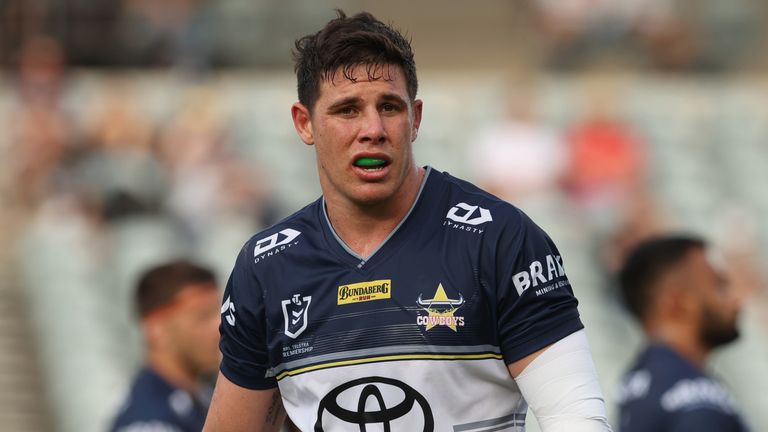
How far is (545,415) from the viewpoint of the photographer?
370cm

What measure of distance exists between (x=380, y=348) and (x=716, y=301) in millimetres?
2795

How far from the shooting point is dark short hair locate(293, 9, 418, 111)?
3828 millimetres

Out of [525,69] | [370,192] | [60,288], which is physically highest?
[370,192]

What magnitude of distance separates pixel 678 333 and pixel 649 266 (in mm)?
363

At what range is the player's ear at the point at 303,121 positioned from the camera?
4.02 meters

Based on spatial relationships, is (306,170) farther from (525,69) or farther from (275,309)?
(275,309)

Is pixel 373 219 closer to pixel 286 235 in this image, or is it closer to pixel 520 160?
pixel 286 235

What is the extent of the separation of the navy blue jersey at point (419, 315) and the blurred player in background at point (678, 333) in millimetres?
1974

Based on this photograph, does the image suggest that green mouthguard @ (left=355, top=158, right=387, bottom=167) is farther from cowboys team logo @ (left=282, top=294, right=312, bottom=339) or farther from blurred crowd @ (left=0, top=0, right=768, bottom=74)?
blurred crowd @ (left=0, top=0, right=768, bottom=74)

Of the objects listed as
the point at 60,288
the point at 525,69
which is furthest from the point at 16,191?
the point at 525,69

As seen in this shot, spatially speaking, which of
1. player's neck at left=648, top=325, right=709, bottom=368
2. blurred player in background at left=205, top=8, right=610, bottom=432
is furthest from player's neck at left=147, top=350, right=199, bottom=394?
blurred player in background at left=205, top=8, right=610, bottom=432

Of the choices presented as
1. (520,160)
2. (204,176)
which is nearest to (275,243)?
(204,176)

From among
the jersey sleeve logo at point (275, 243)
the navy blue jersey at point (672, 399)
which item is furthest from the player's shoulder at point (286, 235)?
the navy blue jersey at point (672, 399)

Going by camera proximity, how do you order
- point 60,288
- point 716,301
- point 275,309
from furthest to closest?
1. point 60,288
2. point 716,301
3. point 275,309
